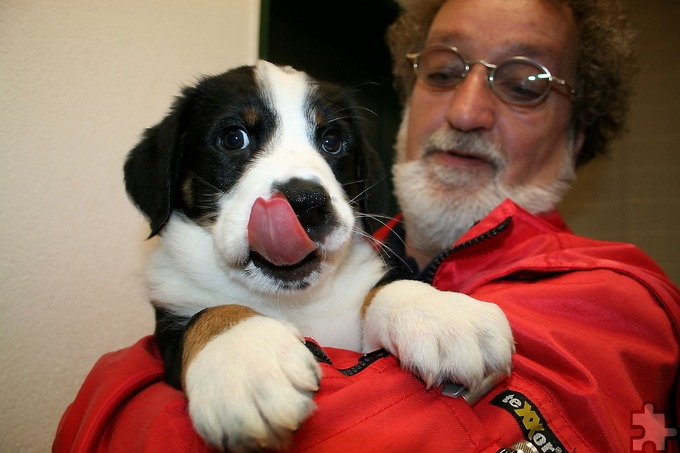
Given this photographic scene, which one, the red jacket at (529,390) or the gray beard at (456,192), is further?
the gray beard at (456,192)

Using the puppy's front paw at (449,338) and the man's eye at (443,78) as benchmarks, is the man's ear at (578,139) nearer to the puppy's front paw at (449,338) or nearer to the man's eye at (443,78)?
the man's eye at (443,78)

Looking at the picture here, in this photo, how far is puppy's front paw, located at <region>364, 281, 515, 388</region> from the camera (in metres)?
1.12

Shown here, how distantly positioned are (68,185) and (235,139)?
0.92 m

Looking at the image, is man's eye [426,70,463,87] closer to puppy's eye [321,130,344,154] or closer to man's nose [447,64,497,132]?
man's nose [447,64,497,132]

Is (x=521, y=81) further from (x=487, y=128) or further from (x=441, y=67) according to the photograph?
(x=441, y=67)

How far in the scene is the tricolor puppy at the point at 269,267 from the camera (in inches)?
38.6

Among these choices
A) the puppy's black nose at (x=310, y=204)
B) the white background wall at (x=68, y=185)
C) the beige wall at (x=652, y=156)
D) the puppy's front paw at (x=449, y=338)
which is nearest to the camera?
the puppy's front paw at (x=449, y=338)

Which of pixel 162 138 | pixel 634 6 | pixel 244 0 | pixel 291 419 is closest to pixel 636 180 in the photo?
pixel 634 6

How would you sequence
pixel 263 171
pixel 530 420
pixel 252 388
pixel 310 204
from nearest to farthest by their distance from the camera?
1. pixel 252 388
2. pixel 530 420
3. pixel 310 204
4. pixel 263 171

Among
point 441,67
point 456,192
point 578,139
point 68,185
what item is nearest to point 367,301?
point 456,192

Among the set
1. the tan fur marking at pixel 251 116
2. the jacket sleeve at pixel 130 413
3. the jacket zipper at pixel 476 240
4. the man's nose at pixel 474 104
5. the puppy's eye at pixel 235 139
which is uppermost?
the man's nose at pixel 474 104

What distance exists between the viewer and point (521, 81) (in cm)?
245

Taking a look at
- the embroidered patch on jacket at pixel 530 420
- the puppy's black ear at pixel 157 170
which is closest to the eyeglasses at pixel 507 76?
the puppy's black ear at pixel 157 170

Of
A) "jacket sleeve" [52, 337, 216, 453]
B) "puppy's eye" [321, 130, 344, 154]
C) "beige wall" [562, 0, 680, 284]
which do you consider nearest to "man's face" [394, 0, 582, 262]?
"puppy's eye" [321, 130, 344, 154]
